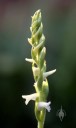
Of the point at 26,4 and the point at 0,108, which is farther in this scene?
the point at 26,4

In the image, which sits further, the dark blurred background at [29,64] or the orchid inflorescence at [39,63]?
the dark blurred background at [29,64]

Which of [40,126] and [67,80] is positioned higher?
[67,80]

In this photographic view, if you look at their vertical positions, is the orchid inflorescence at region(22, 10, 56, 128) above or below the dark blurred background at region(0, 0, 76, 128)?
below

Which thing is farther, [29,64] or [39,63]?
[29,64]

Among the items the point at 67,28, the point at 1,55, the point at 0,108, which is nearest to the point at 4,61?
the point at 1,55

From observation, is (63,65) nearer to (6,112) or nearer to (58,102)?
(58,102)

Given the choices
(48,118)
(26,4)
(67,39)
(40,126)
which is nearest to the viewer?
(40,126)

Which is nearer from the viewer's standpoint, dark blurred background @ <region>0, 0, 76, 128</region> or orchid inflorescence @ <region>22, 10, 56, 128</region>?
orchid inflorescence @ <region>22, 10, 56, 128</region>

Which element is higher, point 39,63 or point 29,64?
Result: point 29,64
